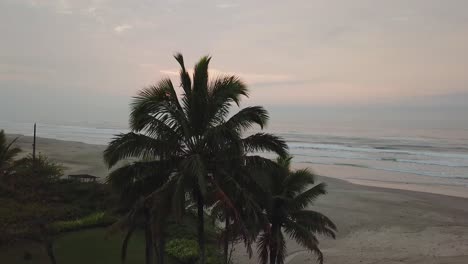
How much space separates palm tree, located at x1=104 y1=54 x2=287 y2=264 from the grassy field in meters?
8.26

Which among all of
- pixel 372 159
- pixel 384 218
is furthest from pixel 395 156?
pixel 384 218

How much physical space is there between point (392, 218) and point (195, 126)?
2197 centimetres

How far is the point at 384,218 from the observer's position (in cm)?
2723

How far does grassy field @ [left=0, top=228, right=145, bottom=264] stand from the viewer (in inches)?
675

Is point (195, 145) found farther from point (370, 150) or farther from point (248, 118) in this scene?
point (370, 150)

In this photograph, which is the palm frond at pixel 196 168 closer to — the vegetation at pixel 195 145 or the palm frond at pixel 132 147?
the vegetation at pixel 195 145

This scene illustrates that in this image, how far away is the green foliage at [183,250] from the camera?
18625 mm

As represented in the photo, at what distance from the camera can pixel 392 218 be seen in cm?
2728

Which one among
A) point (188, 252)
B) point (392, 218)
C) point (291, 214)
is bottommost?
point (188, 252)

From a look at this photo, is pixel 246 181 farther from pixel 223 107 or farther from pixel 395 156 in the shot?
pixel 395 156

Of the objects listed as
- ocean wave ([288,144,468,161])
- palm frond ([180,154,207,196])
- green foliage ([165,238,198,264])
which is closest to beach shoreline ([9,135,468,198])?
ocean wave ([288,144,468,161])

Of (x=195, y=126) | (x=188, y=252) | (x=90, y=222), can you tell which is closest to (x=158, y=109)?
(x=195, y=126)

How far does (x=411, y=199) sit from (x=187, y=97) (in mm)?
28483

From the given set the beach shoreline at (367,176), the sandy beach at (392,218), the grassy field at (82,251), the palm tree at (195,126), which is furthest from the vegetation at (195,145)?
the beach shoreline at (367,176)
